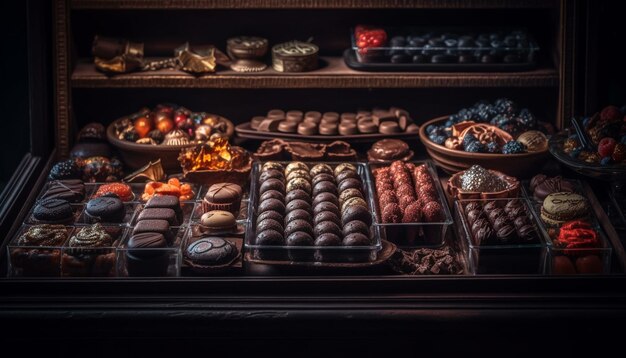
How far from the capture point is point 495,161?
12.3ft

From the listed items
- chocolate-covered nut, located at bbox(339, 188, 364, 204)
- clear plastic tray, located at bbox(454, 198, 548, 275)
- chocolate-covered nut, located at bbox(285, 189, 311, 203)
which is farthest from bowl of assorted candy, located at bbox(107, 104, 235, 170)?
clear plastic tray, located at bbox(454, 198, 548, 275)

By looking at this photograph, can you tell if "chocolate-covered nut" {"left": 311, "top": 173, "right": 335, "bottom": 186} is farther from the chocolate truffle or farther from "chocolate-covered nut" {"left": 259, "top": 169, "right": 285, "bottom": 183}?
the chocolate truffle

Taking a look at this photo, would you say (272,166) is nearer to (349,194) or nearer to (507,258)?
(349,194)

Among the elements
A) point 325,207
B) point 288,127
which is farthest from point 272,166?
point 325,207

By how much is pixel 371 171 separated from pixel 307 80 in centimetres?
50

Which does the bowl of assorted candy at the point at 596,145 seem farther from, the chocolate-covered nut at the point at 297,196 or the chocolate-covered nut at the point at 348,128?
the chocolate-covered nut at the point at 297,196

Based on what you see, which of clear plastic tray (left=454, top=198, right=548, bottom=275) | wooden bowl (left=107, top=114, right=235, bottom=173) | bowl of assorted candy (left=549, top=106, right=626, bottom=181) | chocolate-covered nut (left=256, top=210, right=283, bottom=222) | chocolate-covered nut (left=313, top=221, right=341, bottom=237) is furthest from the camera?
wooden bowl (left=107, top=114, right=235, bottom=173)

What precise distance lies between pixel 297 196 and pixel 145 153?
0.75 metres

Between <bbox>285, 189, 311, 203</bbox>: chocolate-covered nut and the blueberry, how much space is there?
829 millimetres

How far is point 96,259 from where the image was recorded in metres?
3.17

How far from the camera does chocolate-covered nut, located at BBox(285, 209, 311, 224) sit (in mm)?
3363

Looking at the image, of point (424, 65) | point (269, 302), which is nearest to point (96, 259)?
point (269, 302)

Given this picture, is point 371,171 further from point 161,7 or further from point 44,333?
point 44,333

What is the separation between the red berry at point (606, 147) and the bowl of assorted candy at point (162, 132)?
1.53m
